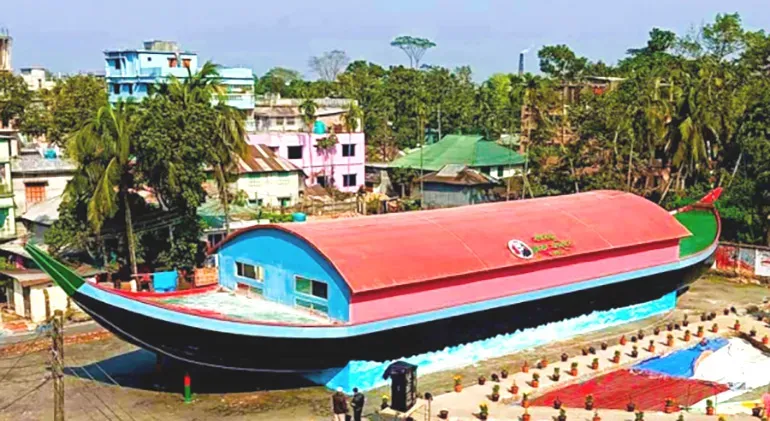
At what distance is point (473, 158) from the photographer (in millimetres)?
47406

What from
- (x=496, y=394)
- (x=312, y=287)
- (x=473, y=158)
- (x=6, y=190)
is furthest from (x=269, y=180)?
(x=496, y=394)

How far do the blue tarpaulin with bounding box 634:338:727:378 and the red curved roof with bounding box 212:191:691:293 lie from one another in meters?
3.44

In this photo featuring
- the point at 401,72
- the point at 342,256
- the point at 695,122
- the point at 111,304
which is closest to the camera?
the point at 111,304

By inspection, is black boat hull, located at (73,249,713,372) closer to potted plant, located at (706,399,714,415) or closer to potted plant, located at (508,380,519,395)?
potted plant, located at (508,380,519,395)

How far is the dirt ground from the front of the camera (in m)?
17.9

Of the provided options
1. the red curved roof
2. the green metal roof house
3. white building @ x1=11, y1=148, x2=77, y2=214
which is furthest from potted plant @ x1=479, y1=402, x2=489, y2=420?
the green metal roof house

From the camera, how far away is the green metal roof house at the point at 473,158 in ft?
156

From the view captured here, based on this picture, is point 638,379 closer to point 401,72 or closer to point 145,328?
point 145,328

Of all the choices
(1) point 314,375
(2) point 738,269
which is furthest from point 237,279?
(2) point 738,269

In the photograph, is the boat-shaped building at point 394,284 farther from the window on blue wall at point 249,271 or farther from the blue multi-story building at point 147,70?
the blue multi-story building at point 147,70

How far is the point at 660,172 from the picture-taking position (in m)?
40.2

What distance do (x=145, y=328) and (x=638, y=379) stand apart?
11257 mm

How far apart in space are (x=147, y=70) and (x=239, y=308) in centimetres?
3968

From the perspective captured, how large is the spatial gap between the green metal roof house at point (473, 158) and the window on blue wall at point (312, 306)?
27.8 m
